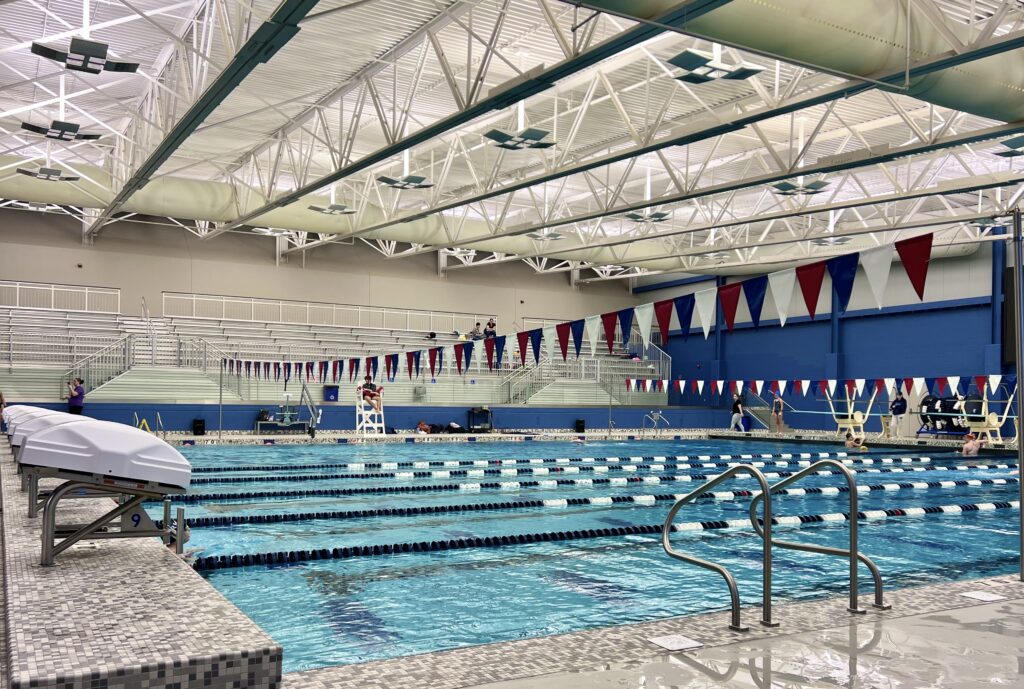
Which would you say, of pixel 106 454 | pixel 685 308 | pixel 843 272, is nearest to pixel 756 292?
pixel 843 272

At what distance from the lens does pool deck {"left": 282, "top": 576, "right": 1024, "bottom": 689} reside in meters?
2.92

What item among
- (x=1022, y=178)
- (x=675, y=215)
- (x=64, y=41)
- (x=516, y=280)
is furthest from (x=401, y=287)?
(x=1022, y=178)

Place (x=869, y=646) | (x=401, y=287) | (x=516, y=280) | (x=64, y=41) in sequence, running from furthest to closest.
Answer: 1. (x=516, y=280)
2. (x=401, y=287)
3. (x=64, y=41)
4. (x=869, y=646)

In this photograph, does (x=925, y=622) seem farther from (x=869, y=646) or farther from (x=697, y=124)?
(x=697, y=124)

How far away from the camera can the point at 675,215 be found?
23391 mm

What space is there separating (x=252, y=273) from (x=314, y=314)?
226 centimetres

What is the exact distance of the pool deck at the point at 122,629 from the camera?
2447 mm

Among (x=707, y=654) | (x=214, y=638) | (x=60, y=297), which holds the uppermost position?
(x=60, y=297)

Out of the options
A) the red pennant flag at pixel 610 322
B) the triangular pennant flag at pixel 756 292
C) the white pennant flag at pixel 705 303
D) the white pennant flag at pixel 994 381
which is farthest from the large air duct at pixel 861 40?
the white pennant flag at pixel 994 381

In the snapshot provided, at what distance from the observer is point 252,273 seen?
84.4ft

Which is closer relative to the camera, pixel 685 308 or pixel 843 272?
pixel 843 272

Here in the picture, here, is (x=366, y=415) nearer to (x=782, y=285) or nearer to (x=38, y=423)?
(x=782, y=285)

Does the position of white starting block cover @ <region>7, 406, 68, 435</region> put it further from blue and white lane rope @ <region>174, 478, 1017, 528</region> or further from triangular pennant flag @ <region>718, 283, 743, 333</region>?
triangular pennant flag @ <region>718, 283, 743, 333</region>

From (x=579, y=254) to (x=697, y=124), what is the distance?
43.3ft
